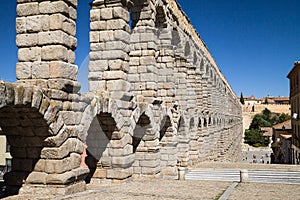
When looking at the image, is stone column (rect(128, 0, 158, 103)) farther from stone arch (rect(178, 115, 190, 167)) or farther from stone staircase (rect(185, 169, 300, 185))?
stone arch (rect(178, 115, 190, 167))

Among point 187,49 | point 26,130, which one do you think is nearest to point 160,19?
point 187,49

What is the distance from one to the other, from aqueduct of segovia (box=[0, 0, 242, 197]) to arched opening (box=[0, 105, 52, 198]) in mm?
20

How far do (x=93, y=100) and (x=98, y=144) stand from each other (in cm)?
195

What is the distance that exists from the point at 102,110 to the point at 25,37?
2473 millimetres

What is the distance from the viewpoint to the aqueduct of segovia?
278 inches

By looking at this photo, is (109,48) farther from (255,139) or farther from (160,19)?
(255,139)

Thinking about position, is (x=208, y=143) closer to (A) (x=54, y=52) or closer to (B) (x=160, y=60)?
(B) (x=160, y=60)

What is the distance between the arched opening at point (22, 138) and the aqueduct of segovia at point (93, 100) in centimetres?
2

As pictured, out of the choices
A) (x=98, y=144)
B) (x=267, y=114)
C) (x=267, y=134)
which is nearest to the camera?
(x=98, y=144)

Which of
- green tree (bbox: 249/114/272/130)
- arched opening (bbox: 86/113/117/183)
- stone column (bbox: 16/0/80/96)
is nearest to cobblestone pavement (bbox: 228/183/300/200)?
arched opening (bbox: 86/113/117/183)

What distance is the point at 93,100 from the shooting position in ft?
27.7

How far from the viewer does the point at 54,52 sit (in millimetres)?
7312

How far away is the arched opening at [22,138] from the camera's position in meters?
6.78

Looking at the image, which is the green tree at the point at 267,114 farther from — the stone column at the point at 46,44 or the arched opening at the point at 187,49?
the stone column at the point at 46,44
